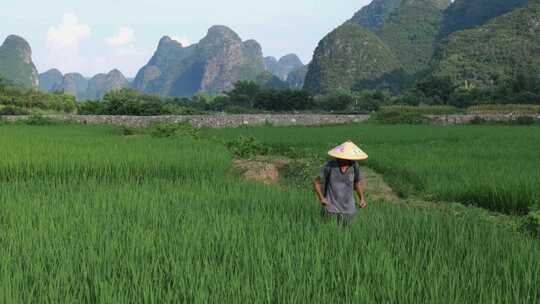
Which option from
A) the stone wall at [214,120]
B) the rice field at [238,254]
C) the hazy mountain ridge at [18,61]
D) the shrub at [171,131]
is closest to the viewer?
the rice field at [238,254]

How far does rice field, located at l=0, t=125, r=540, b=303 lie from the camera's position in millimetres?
2566

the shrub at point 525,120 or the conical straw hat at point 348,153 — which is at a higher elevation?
the conical straw hat at point 348,153

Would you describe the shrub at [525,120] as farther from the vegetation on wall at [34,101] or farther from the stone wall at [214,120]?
the vegetation on wall at [34,101]

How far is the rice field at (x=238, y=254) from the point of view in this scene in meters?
2.57

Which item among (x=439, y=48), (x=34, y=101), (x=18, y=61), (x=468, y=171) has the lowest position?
(x=468, y=171)

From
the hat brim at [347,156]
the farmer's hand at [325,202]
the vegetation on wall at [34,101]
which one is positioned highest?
the vegetation on wall at [34,101]

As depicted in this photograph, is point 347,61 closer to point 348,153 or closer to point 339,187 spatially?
point 339,187

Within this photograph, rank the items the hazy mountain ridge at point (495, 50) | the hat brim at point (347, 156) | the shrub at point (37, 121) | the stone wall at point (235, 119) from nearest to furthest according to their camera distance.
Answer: the hat brim at point (347, 156) → the shrub at point (37, 121) → the stone wall at point (235, 119) → the hazy mountain ridge at point (495, 50)

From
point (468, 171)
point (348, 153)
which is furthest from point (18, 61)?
point (348, 153)

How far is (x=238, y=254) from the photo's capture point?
3213 millimetres

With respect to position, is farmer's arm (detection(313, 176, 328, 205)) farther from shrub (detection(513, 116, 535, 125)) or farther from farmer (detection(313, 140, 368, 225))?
shrub (detection(513, 116, 535, 125))

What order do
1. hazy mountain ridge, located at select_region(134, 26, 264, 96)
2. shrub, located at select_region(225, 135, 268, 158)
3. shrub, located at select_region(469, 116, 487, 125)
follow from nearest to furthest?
shrub, located at select_region(225, 135, 268, 158), shrub, located at select_region(469, 116, 487, 125), hazy mountain ridge, located at select_region(134, 26, 264, 96)

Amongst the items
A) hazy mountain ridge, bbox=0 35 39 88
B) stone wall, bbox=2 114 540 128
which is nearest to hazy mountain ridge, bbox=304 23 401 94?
stone wall, bbox=2 114 540 128

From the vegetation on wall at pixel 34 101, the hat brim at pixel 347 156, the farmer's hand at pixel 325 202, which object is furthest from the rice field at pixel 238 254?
the vegetation on wall at pixel 34 101
